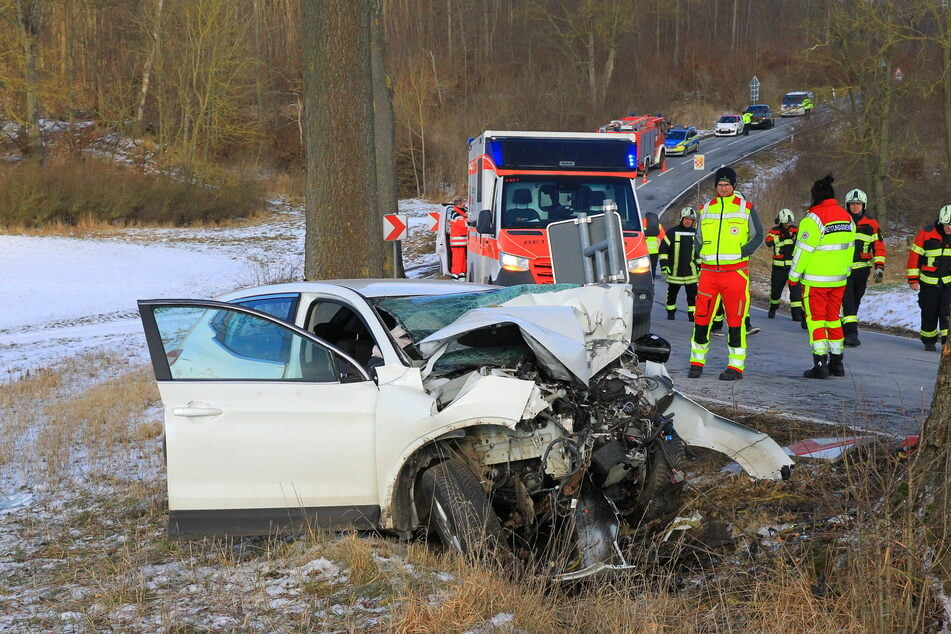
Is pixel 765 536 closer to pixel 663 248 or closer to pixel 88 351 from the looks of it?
pixel 663 248

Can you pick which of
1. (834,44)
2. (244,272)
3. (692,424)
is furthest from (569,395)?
(834,44)

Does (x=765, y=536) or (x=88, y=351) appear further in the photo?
(x=88, y=351)

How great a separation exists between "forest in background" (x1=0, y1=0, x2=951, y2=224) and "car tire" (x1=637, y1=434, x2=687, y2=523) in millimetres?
24248

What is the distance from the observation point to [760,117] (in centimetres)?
5553

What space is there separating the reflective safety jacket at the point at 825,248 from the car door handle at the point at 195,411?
604 cm

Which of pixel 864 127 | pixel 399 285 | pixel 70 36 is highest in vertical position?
pixel 70 36

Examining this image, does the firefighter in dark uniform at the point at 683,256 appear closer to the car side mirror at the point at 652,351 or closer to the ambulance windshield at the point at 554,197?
the ambulance windshield at the point at 554,197

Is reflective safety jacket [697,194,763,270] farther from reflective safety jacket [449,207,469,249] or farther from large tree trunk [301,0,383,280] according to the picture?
reflective safety jacket [449,207,469,249]

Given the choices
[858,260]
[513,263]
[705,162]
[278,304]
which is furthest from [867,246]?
[705,162]

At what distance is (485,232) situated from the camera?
1179cm

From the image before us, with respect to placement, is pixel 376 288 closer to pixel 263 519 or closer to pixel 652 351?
pixel 263 519

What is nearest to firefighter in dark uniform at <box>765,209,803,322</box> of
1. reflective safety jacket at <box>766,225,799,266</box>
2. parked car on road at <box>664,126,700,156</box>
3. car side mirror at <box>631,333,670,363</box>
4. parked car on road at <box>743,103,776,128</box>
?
reflective safety jacket at <box>766,225,799,266</box>

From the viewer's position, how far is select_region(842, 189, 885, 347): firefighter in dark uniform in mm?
11407

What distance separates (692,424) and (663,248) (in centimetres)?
950
